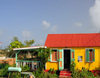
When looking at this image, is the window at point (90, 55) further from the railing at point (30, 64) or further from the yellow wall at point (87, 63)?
the railing at point (30, 64)

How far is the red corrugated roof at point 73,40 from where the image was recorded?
11804mm

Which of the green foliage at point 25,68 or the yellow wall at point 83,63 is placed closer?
the yellow wall at point 83,63

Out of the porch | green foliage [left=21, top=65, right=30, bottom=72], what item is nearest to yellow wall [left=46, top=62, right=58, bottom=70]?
the porch

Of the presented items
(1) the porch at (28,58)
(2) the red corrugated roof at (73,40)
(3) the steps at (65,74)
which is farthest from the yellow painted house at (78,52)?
(1) the porch at (28,58)

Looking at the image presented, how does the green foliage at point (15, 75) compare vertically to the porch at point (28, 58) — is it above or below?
below

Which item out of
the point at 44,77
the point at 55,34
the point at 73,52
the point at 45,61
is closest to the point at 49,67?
the point at 45,61

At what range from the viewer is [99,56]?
1133 centimetres

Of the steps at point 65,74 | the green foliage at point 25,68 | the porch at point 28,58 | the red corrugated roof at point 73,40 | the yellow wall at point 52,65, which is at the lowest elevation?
the steps at point 65,74

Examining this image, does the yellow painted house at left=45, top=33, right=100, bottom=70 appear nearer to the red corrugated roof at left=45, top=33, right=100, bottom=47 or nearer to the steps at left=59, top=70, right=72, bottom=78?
the red corrugated roof at left=45, top=33, right=100, bottom=47

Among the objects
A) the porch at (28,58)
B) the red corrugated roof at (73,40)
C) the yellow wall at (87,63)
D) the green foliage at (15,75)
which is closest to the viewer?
the green foliage at (15,75)

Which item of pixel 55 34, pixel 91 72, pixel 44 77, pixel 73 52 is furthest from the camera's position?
pixel 55 34

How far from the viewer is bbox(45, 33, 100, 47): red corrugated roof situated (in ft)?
38.7

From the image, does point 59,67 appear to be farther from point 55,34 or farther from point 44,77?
point 55,34

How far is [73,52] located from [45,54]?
9.06 ft
